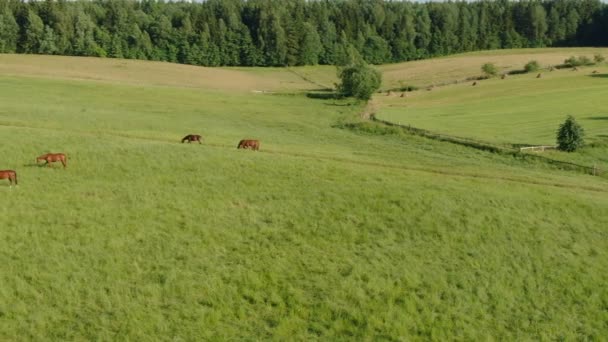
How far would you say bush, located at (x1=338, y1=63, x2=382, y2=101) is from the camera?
89625 millimetres

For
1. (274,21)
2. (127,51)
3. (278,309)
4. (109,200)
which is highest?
(274,21)

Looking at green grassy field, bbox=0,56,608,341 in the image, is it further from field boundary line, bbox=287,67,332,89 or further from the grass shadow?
field boundary line, bbox=287,67,332,89

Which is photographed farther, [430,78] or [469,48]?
[469,48]

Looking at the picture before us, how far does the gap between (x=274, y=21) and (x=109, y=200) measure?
138m

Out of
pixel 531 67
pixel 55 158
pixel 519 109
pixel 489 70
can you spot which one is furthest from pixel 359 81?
pixel 55 158

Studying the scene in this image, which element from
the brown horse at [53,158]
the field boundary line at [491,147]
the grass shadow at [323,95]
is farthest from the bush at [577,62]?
the brown horse at [53,158]

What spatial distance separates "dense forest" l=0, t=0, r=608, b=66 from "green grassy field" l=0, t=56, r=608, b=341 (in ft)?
364

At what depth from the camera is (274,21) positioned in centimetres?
15638

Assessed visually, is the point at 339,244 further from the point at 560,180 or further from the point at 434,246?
the point at 560,180

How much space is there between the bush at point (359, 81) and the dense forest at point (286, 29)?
5177 cm

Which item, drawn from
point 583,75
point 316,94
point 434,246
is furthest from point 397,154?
point 583,75

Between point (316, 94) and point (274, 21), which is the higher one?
point (274, 21)

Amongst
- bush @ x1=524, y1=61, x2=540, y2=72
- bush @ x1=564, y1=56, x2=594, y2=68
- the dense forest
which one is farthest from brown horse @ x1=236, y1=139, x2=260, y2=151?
the dense forest

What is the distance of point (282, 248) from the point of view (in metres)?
21.9
